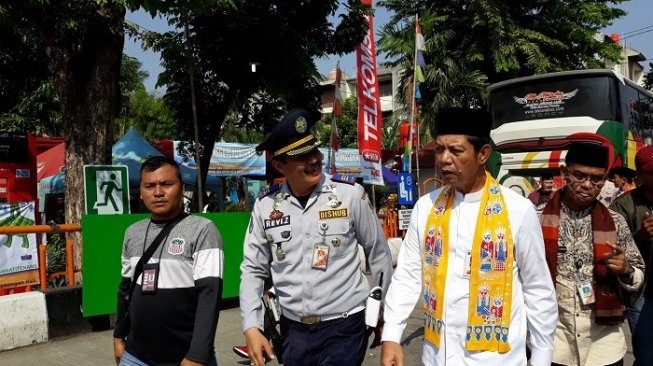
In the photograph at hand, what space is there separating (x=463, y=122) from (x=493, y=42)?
965 inches

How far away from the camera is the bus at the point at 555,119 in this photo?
13359 mm

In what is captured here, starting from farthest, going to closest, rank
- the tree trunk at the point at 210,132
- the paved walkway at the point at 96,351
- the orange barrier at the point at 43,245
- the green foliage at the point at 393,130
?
1. the green foliage at the point at 393,130
2. the tree trunk at the point at 210,132
3. the orange barrier at the point at 43,245
4. the paved walkway at the point at 96,351

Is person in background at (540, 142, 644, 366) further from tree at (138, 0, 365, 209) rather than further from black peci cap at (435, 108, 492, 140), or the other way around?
tree at (138, 0, 365, 209)

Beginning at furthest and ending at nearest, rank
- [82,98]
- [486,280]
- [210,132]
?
[210,132], [82,98], [486,280]

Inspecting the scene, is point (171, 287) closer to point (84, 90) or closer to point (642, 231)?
point (642, 231)

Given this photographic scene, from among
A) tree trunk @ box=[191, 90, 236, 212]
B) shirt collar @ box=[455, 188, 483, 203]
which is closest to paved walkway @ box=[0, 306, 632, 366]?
shirt collar @ box=[455, 188, 483, 203]

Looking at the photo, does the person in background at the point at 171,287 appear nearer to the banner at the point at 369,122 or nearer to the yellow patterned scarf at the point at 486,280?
the yellow patterned scarf at the point at 486,280

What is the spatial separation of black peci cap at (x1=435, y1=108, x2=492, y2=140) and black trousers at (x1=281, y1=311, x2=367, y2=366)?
1119 mm

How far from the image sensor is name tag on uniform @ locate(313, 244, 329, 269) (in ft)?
10.6

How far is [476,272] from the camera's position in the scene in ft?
8.44

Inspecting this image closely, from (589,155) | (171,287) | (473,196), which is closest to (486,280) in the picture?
(473,196)

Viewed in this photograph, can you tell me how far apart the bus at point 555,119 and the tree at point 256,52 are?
12.4 ft

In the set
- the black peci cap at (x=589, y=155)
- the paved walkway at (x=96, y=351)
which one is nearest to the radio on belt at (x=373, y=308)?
the black peci cap at (x=589, y=155)

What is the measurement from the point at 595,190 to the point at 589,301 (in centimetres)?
54
